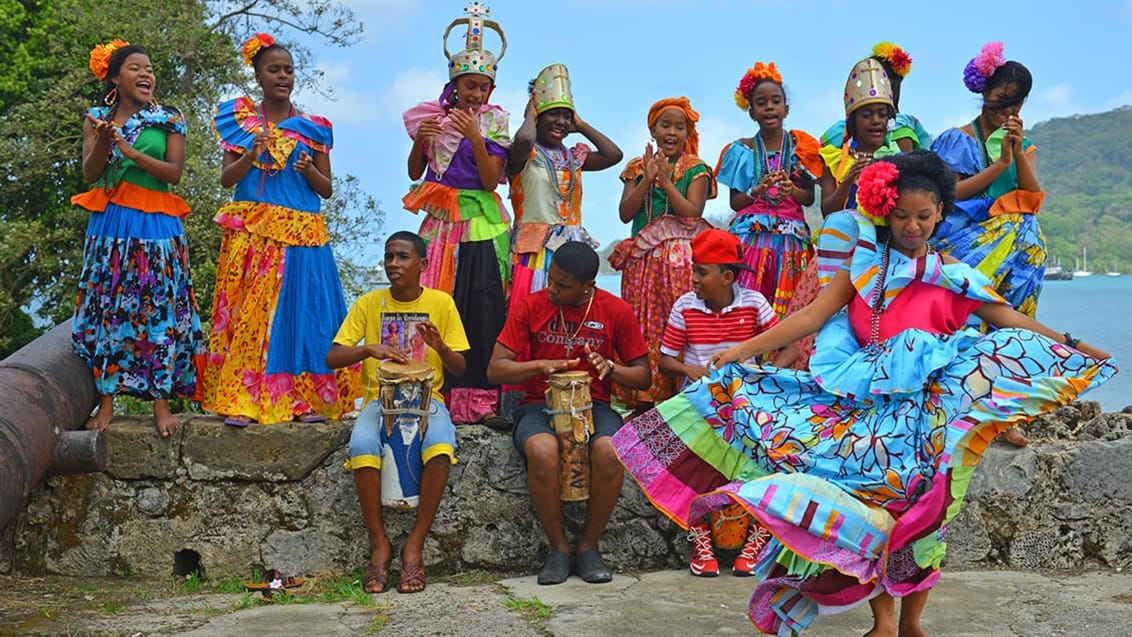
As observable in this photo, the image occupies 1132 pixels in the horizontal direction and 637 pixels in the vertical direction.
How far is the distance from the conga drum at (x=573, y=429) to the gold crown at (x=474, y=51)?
1778 millimetres

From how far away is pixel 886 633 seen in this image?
3982 mm

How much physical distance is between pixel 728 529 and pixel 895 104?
2467mm

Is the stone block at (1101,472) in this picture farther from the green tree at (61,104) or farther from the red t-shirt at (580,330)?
the green tree at (61,104)

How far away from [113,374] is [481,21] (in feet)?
8.67

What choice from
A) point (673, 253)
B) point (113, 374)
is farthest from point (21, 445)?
point (673, 253)

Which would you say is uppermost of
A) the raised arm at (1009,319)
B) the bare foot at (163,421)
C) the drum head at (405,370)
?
the raised arm at (1009,319)

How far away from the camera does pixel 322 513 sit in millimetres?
5996

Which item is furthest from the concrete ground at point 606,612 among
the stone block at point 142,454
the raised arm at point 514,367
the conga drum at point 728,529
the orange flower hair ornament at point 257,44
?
the orange flower hair ornament at point 257,44

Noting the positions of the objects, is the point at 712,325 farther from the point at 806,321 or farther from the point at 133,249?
the point at 133,249

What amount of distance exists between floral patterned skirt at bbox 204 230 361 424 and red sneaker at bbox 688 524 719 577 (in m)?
2.08

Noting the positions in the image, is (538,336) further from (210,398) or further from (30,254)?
(30,254)

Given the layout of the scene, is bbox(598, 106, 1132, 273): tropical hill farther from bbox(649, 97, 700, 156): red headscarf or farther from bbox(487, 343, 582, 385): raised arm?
bbox(487, 343, 582, 385): raised arm

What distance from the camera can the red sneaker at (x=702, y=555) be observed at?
569 centimetres

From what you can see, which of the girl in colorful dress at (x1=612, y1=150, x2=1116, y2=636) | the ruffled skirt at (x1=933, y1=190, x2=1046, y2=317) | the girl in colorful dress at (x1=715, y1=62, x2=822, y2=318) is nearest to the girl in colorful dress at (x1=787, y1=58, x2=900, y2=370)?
the girl in colorful dress at (x1=715, y1=62, x2=822, y2=318)
